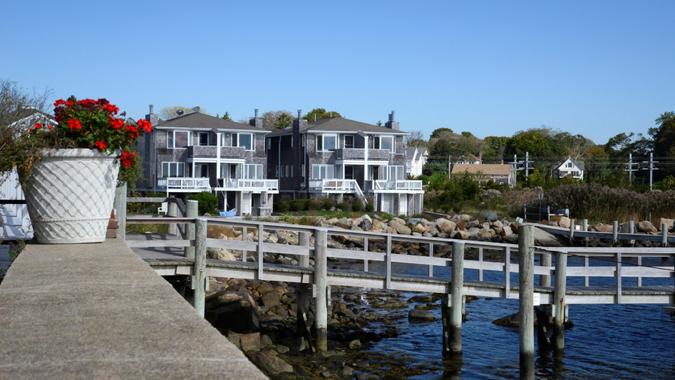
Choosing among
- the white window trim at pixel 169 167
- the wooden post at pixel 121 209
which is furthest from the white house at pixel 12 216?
the white window trim at pixel 169 167

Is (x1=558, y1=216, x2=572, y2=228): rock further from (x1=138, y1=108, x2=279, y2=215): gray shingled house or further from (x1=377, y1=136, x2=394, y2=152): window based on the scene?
(x1=138, y1=108, x2=279, y2=215): gray shingled house

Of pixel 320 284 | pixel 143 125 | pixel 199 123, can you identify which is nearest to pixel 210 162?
pixel 199 123

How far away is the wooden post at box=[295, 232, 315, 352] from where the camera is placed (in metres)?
16.0

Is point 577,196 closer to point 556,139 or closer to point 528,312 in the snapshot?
point 528,312

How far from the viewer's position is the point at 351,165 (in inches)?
2793

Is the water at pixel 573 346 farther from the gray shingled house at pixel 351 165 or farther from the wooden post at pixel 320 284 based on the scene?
the gray shingled house at pixel 351 165

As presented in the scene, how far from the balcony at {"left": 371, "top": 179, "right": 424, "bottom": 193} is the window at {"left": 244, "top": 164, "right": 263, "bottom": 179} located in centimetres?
969

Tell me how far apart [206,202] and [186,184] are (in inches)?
249

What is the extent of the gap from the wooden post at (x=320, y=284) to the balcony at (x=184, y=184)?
48.4 m

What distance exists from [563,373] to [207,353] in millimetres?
11997

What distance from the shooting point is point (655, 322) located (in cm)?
2141

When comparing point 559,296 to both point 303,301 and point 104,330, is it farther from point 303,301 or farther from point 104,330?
point 104,330

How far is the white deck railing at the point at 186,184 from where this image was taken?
62.5 m

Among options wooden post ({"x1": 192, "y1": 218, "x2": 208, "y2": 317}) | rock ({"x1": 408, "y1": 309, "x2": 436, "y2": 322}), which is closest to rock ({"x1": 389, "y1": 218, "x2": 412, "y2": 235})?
rock ({"x1": 408, "y1": 309, "x2": 436, "y2": 322})
